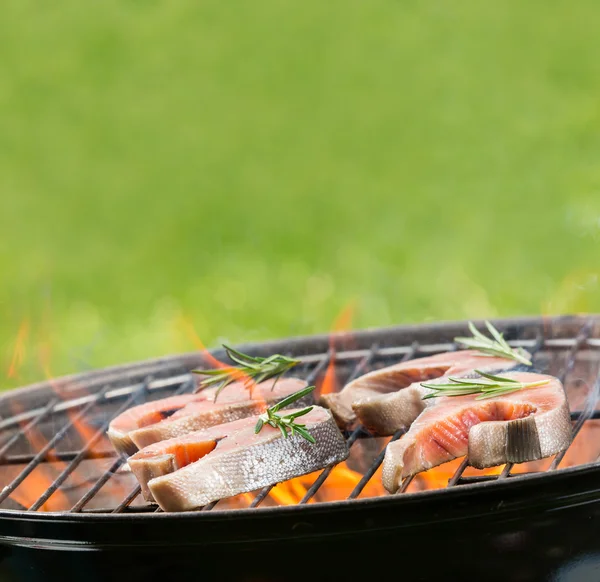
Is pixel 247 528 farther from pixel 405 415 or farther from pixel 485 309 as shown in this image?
pixel 485 309

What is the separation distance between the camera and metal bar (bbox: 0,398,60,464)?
2571 millimetres

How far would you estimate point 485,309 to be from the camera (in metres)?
5.92

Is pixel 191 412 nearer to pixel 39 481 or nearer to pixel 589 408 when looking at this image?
pixel 39 481

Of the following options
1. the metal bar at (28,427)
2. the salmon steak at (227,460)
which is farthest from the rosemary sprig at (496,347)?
the metal bar at (28,427)

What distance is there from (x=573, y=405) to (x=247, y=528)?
1398 millimetres

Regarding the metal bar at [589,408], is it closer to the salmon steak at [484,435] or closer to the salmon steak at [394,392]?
the salmon steak at [484,435]

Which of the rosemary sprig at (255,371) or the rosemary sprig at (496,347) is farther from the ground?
the rosemary sprig at (255,371)

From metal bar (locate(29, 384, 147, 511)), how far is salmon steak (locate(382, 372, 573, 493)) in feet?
2.71

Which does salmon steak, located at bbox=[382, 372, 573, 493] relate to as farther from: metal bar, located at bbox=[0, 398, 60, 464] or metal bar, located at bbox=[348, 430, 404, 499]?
metal bar, located at bbox=[0, 398, 60, 464]

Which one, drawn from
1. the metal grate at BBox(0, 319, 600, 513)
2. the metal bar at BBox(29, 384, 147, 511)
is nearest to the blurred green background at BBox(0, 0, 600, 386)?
the metal grate at BBox(0, 319, 600, 513)

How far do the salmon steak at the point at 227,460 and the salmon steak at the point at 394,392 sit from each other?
0.17 metres

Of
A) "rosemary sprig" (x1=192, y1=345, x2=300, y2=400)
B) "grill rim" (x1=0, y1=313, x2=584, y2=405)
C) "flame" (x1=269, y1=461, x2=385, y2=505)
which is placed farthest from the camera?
"grill rim" (x1=0, y1=313, x2=584, y2=405)

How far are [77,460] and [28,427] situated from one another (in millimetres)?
452

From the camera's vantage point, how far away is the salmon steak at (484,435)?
2043 mm
